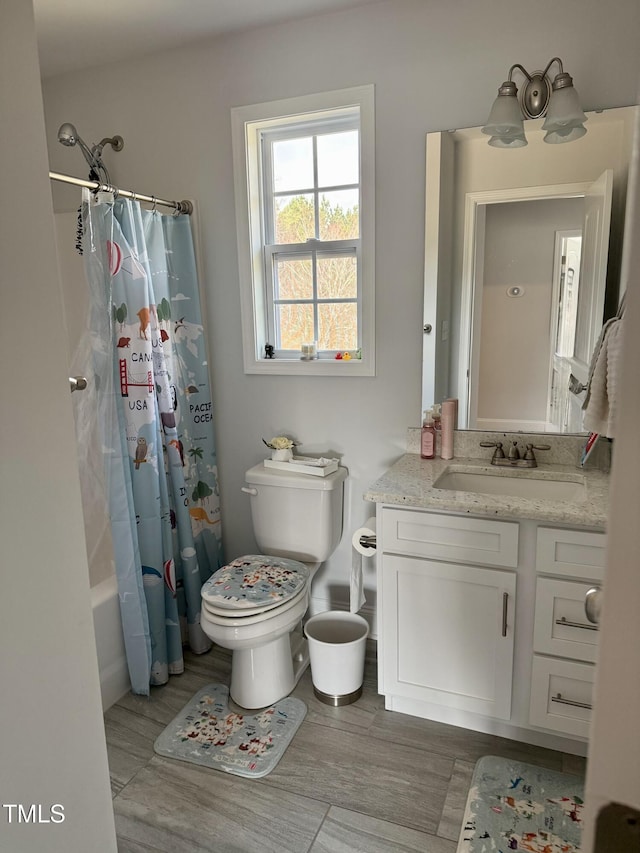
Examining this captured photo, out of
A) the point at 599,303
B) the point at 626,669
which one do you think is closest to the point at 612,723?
the point at 626,669

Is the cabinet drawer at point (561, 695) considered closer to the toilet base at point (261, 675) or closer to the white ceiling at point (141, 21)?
the toilet base at point (261, 675)

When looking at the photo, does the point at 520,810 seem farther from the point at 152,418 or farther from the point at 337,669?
the point at 152,418

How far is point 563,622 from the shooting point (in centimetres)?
177

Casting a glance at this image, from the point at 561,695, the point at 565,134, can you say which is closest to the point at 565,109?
the point at 565,134

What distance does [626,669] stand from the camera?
0.39m

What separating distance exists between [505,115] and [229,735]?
2363 millimetres

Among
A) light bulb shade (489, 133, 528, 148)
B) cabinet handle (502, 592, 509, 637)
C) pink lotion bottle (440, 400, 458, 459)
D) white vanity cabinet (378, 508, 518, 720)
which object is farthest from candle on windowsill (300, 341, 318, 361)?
cabinet handle (502, 592, 509, 637)

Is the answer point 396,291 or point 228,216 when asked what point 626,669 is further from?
Answer: point 228,216

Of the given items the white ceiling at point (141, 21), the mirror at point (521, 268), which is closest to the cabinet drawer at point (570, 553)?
the mirror at point (521, 268)

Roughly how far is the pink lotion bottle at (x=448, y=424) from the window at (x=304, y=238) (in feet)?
1.21

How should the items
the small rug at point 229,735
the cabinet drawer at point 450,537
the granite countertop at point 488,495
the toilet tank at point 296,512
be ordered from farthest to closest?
the toilet tank at point 296,512, the small rug at point 229,735, the cabinet drawer at point 450,537, the granite countertop at point 488,495

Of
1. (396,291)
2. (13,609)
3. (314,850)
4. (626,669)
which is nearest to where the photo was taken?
(626,669)

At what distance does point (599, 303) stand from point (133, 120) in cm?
216

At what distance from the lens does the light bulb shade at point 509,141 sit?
2001 millimetres
